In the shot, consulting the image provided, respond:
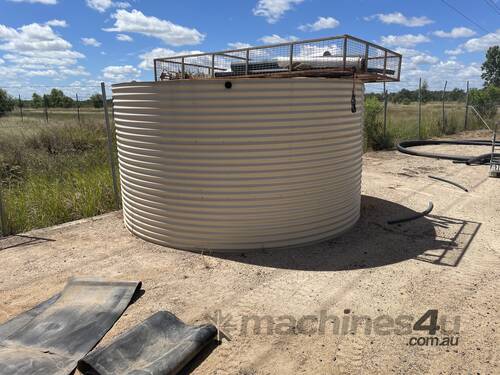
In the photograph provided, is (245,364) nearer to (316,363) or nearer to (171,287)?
(316,363)

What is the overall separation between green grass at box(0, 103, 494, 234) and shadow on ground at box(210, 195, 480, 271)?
3475mm

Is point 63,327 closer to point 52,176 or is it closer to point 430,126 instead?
point 52,176

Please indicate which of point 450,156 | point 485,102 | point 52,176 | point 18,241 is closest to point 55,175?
point 52,176

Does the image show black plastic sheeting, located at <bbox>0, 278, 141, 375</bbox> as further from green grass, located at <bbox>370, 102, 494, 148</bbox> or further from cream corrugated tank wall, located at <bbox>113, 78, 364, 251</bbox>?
green grass, located at <bbox>370, 102, 494, 148</bbox>

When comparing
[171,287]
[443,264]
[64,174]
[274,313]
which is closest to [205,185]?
[171,287]

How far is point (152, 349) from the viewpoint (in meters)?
3.06

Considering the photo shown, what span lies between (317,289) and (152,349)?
6.12 ft

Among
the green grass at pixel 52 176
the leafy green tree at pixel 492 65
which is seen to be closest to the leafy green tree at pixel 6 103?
the green grass at pixel 52 176

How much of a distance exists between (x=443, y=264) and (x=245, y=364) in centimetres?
304

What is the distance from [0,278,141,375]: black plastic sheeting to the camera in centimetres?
298

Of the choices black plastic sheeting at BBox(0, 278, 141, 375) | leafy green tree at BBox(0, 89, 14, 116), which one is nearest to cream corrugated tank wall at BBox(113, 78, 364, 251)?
black plastic sheeting at BBox(0, 278, 141, 375)

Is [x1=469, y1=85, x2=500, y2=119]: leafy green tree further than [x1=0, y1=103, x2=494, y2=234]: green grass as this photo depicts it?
Yes

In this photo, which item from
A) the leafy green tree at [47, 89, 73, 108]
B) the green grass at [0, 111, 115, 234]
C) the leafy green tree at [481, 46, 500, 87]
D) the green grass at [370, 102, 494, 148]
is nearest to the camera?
the green grass at [0, 111, 115, 234]

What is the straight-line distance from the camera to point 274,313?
3.71 metres
